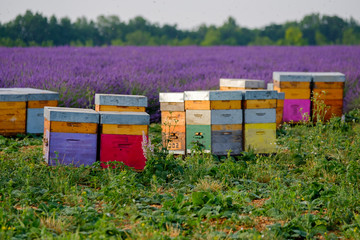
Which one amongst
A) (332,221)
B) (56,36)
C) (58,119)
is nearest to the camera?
(332,221)

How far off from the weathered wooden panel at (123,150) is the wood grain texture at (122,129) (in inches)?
1.6

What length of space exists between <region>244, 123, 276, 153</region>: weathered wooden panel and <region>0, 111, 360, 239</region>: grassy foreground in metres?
0.25

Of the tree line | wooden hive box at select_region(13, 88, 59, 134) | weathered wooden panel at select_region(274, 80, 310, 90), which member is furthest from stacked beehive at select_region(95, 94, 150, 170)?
the tree line

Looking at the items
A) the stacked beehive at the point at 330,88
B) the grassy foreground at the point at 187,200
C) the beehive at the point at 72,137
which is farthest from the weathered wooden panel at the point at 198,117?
the stacked beehive at the point at 330,88

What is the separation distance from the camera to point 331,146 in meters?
A: 6.00

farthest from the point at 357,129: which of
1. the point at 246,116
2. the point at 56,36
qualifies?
the point at 56,36

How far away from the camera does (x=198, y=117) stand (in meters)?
6.16

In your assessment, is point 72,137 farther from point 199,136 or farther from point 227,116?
point 227,116

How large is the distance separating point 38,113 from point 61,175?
110 inches

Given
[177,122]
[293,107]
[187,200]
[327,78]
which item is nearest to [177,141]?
[177,122]

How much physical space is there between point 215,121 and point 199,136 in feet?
0.93

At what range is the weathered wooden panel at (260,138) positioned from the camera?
618 cm

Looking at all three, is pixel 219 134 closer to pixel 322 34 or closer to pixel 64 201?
pixel 64 201

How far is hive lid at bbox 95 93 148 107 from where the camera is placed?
6352 mm
